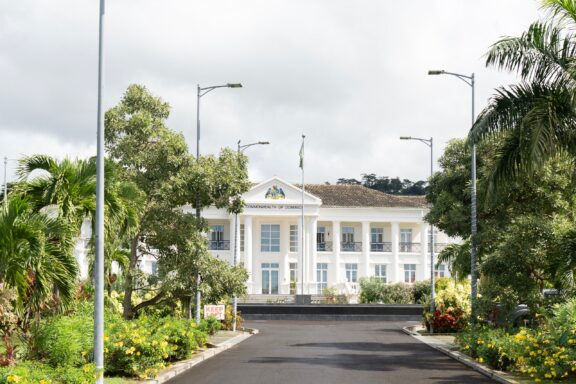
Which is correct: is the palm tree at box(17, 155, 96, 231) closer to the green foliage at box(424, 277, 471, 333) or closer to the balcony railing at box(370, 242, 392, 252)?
the green foliage at box(424, 277, 471, 333)

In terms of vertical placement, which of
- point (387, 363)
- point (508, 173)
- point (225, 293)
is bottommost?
point (387, 363)

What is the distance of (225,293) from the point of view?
27.2m

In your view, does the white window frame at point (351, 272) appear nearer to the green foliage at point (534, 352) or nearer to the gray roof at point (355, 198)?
the gray roof at point (355, 198)

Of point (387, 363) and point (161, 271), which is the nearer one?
point (387, 363)

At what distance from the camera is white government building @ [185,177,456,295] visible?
71062 millimetres

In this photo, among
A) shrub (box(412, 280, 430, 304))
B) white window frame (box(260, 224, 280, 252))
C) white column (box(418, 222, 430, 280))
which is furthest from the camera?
white column (box(418, 222, 430, 280))

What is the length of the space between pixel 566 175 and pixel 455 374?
974cm

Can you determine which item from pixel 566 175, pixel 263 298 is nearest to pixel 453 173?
pixel 566 175

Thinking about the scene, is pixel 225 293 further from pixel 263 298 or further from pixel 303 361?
pixel 263 298

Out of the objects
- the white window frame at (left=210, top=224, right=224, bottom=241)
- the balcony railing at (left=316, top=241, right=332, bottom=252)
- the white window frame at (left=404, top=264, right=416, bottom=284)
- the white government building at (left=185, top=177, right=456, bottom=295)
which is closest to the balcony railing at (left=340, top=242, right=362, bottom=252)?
the white government building at (left=185, top=177, right=456, bottom=295)

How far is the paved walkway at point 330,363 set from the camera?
1908cm

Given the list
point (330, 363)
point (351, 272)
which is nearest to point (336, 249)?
point (351, 272)

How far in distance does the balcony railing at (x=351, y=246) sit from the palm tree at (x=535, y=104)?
52578 millimetres

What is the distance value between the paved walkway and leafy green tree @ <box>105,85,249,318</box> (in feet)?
11.0
